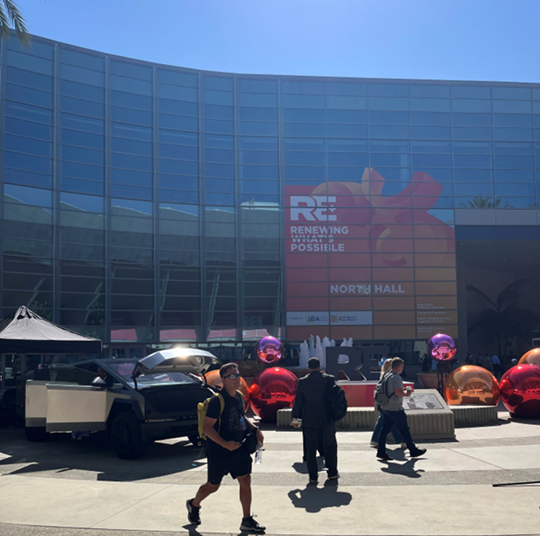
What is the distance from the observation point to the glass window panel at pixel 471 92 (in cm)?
3638

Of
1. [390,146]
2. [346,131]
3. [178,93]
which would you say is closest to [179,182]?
[178,93]

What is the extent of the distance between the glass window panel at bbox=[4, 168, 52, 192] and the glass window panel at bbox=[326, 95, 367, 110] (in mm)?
16497

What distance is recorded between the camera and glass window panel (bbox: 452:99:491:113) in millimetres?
36344

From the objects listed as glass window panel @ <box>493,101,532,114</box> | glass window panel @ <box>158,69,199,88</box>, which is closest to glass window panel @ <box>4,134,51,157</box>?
glass window panel @ <box>158,69,199,88</box>

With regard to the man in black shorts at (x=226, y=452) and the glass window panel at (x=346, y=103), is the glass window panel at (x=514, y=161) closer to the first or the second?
the glass window panel at (x=346, y=103)

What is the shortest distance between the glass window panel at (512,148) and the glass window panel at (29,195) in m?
25.9

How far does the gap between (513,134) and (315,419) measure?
111 ft

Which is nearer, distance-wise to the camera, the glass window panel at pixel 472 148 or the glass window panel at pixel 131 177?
the glass window panel at pixel 131 177

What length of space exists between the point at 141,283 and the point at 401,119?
18074mm

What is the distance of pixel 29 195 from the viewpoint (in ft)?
99.0

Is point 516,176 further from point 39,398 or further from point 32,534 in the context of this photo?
point 32,534

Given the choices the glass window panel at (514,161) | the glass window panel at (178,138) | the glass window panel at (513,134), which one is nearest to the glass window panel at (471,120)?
the glass window panel at (513,134)

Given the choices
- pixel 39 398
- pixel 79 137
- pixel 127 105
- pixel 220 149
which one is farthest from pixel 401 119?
pixel 39 398

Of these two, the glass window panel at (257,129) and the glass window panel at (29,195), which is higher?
the glass window panel at (257,129)
